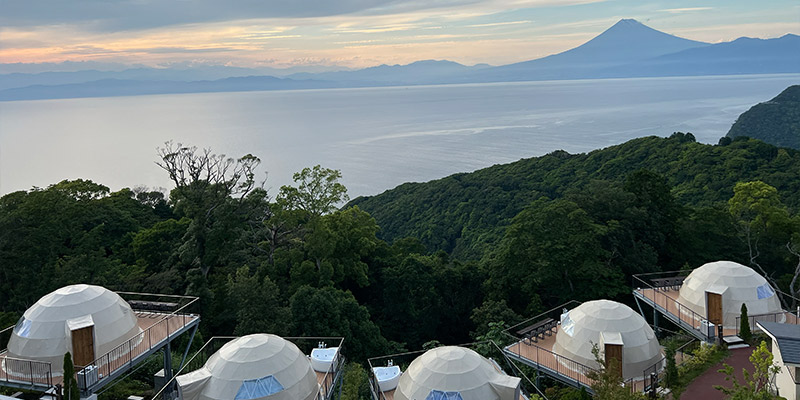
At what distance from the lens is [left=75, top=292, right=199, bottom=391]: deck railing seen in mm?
19500

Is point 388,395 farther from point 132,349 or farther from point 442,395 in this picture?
point 132,349

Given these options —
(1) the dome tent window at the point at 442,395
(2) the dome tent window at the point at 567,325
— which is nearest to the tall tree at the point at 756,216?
(2) the dome tent window at the point at 567,325

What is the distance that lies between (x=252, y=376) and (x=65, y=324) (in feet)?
28.4

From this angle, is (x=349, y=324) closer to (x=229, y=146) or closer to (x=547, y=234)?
(x=547, y=234)

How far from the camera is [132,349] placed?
2203 cm

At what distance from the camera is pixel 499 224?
70.6 m

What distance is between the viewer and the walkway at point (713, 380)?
19.1 meters

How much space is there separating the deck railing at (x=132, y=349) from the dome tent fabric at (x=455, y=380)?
1041cm

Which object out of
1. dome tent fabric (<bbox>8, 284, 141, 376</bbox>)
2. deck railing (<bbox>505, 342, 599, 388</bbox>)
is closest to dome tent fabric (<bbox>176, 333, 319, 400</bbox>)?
dome tent fabric (<bbox>8, 284, 141, 376</bbox>)

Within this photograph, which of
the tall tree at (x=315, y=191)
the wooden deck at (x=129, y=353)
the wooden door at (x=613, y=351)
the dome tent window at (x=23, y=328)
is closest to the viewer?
the wooden deck at (x=129, y=353)

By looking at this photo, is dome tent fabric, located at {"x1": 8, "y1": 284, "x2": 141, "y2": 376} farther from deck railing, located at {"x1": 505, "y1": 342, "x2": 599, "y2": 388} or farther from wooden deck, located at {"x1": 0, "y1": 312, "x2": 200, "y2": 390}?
deck railing, located at {"x1": 505, "y1": 342, "x2": 599, "y2": 388}

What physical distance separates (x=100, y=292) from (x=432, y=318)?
2631 cm

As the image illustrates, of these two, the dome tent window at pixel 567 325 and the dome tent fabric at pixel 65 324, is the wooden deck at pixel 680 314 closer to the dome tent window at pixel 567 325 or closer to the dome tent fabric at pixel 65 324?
the dome tent window at pixel 567 325

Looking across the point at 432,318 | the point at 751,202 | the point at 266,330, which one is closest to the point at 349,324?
the point at 266,330
